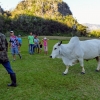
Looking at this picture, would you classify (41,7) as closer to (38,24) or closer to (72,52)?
(38,24)

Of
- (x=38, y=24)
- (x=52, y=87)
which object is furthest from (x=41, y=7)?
(x=52, y=87)

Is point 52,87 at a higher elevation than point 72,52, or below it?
below

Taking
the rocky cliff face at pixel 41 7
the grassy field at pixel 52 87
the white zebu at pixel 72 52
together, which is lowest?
the grassy field at pixel 52 87

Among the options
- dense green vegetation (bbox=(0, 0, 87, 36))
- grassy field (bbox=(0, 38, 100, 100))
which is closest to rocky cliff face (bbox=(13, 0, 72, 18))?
dense green vegetation (bbox=(0, 0, 87, 36))

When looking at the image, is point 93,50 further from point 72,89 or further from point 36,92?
point 36,92

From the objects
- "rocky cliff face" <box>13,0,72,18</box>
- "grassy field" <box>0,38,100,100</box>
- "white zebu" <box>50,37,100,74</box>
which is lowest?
"grassy field" <box>0,38,100,100</box>

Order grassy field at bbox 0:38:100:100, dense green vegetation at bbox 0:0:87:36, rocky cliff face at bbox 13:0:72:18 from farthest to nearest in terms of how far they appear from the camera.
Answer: rocky cliff face at bbox 13:0:72:18 → dense green vegetation at bbox 0:0:87:36 → grassy field at bbox 0:38:100:100

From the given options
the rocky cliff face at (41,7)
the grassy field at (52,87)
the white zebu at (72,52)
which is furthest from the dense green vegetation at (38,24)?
the grassy field at (52,87)

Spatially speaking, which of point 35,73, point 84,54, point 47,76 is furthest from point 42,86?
point 84,54

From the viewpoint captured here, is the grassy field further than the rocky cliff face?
No

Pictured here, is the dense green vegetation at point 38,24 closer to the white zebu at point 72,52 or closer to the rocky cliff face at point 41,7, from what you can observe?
the rocky cliff face at point 41,7

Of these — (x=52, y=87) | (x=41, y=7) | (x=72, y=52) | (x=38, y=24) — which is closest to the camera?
(x=52, y=87)

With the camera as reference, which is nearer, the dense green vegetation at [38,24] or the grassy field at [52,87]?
the grassy field at [52,87]

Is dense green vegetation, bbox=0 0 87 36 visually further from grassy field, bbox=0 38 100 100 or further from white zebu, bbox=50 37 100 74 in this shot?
grassy field, bbox=0 38 100 100
